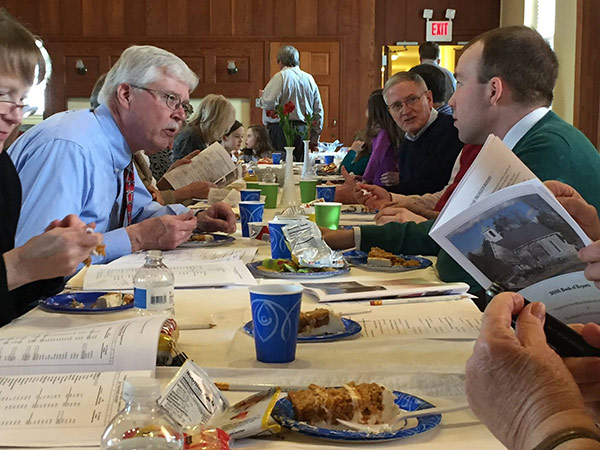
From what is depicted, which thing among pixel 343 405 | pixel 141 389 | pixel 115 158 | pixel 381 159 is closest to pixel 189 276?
pixel 115 158

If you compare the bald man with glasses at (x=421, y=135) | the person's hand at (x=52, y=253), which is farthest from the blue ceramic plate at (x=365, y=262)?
the bald man with glasses at (x=421, y=135)

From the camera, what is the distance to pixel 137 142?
9.02 feet

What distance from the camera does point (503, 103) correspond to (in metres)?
2.38

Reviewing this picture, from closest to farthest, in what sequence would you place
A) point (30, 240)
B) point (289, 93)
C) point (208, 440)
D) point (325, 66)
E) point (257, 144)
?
point (208, 440) < point (30, 240) < point (257, 144) < point (289, 93) < point (325, 66)

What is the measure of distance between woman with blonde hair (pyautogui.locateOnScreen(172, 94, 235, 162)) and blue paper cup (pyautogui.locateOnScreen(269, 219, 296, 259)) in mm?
3479

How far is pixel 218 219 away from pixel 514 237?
62.5 inches

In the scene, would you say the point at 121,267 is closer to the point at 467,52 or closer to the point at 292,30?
the point at 467,52

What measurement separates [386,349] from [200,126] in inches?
179

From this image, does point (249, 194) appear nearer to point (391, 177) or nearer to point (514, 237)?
point (514, 237)

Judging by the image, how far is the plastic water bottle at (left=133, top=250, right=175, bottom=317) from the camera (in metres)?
1.48

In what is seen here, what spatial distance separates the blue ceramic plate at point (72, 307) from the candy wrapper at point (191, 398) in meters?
0.61

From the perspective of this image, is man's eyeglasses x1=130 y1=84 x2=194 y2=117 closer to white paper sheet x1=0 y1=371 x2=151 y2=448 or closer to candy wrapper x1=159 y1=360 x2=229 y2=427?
white paper sheet x1=0 y1=371 x2=151 y2=448

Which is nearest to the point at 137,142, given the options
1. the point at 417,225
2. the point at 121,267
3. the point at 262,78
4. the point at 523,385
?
the point at 121,267

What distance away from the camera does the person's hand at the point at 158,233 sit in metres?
2.27
